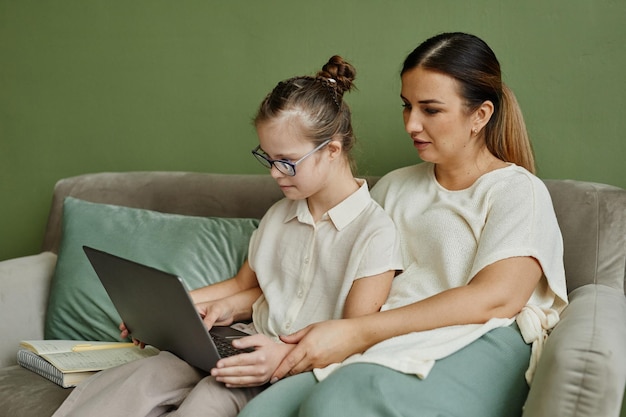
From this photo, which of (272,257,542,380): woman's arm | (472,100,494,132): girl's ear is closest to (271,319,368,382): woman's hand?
(272,257,542,380): woman's arm

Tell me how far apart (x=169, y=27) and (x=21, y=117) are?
26.7 inches

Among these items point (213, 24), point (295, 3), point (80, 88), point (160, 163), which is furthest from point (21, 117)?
point (295, 3)

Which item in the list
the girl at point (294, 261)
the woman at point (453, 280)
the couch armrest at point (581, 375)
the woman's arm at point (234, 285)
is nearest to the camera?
the couch armrest at point (581, 375)

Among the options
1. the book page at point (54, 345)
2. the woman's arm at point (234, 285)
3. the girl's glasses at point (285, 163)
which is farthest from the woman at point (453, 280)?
the book page at point (54, 345)

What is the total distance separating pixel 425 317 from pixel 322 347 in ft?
0.69

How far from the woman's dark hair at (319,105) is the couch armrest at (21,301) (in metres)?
0.87

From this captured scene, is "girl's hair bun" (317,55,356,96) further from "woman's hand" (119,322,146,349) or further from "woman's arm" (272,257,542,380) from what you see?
"woman's hand" (119,322,146,349)

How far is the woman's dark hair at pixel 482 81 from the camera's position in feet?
5.69

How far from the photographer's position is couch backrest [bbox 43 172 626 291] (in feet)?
6.04

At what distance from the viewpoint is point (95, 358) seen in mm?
1851

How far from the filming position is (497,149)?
1.83m

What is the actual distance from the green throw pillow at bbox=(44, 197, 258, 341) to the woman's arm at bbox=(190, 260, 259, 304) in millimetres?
121

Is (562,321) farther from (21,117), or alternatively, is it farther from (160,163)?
(21,117)

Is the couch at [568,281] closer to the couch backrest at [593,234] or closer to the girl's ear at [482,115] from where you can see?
the couch backrest at [593,234]
